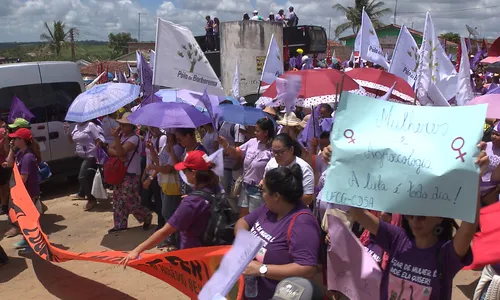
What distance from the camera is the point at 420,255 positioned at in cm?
231

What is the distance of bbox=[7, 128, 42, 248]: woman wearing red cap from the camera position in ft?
18.8

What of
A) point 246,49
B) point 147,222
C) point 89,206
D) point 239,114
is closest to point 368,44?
point 239,114

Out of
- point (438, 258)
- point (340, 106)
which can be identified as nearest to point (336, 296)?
point (438, 258)

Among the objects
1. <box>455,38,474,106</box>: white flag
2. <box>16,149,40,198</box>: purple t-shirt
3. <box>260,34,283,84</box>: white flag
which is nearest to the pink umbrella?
<box>455,38,474,106</box>: white flag

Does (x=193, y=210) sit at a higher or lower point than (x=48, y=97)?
lower

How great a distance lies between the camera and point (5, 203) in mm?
6543

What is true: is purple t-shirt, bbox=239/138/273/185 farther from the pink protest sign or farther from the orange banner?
the pink protest sign

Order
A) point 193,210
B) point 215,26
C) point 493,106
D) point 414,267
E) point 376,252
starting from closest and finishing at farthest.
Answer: point 414,267, point 376,252, point 193,210, point 493,106, point 215,26

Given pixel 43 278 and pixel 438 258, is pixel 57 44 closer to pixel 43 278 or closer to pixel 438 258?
pixel 43 278

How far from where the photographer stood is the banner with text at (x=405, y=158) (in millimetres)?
1980

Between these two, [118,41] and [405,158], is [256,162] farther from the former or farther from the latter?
[118,41]

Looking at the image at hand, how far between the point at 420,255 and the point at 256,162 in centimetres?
280

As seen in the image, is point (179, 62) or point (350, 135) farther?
point (179, 62)

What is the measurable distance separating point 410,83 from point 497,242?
4381mm
